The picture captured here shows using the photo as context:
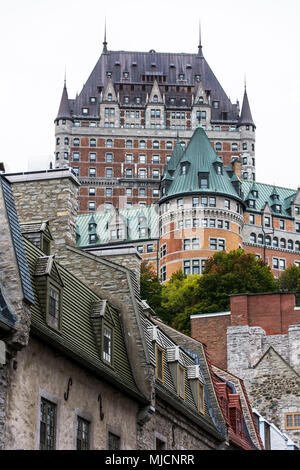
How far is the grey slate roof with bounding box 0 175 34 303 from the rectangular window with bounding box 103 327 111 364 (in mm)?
3706

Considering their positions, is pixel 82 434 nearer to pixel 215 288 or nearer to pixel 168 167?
pixel 215 288

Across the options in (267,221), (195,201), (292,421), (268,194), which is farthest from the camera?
(268,194)

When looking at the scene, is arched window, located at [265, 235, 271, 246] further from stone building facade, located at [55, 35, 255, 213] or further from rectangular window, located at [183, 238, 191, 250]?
stone building facade, located at [55, 35, 255, 213]

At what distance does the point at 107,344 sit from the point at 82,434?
8.48ft

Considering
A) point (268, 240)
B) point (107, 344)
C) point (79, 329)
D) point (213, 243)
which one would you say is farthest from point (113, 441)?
point (268, 240)

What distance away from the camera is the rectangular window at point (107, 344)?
21230mm

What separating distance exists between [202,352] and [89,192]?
123861mm

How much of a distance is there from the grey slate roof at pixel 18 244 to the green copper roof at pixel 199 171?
108 meters

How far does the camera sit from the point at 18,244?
18.0m

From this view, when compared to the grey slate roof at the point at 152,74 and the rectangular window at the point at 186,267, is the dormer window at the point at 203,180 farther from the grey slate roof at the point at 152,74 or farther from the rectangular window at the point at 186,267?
the grey slate roof at the point at 152,74

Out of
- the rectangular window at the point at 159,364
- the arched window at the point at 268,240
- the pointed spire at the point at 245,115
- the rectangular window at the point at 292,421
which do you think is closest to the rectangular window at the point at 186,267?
the arched window at the point at 268,240

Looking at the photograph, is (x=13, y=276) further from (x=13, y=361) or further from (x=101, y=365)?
(x=101, y=365)

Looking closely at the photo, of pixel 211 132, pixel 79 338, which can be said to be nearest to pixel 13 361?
pixel 79 338

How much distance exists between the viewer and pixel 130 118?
168500mm
